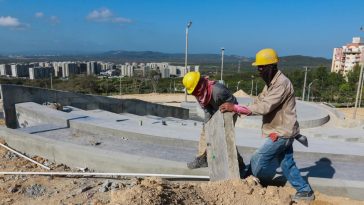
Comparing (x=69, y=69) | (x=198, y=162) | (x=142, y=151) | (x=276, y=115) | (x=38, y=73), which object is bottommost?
(x=38, y=73)

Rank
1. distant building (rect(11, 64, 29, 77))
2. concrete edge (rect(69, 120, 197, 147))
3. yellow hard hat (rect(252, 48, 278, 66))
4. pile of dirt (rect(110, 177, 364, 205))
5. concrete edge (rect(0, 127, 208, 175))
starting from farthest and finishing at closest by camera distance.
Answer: distant building (rect(11, 64, 29, 77)), concrete edge (rect(69, 120, 197, 147)), concrete edge (rect(0, 127, 208, 175)), yellow hard hat (rect(252, 48, 278, 66)), pile of dirt (rect(110, 177, 364, 205))

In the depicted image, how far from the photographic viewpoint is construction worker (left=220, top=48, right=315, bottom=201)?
11.5 feet

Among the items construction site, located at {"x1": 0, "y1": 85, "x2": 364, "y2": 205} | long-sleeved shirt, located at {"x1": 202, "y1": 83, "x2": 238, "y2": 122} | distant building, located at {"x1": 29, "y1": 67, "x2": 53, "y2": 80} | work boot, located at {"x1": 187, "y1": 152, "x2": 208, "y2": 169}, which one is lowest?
distant building, located at {"x1": 29, "y1": 67, "x2": 53, "y2": 80}

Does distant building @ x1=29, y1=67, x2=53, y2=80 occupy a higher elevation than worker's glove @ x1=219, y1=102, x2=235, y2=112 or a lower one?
lower

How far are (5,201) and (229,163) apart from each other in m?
2.89

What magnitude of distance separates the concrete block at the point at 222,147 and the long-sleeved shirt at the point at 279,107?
1.40 feet

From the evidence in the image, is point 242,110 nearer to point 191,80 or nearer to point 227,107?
point 227,107

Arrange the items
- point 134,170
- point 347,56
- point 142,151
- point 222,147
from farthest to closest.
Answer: point 347,56, point 142,151, point 134,170, point 222,147

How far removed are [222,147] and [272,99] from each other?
0.94 metres

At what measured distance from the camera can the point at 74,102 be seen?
11.3m

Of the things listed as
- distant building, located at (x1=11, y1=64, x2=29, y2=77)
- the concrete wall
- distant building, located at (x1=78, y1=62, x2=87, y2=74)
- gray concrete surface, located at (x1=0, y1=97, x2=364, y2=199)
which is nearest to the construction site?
gray concrete surface, located at (x1=0, y1=97, x2=364, y2=199)

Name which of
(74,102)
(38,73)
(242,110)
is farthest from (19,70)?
(242,110)

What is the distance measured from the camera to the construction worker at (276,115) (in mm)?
3490

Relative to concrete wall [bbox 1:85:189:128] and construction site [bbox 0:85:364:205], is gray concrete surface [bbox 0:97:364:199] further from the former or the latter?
concrete wall [bbox 1:85:189:128]
